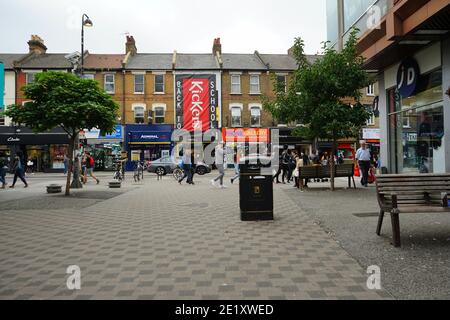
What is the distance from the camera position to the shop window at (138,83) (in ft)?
112

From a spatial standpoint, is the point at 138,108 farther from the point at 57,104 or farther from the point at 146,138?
the point at 57,104

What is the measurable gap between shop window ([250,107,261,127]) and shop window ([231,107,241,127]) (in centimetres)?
117

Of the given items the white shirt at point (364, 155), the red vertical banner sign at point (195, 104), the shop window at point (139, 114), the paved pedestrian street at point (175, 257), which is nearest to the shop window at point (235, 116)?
the red vertical banner sign at point (195, 104)

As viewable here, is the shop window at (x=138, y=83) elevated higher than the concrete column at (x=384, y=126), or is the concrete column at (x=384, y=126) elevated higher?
the shop window at (x=138, y=83)

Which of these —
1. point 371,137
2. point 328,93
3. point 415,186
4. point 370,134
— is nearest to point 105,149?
point 370,134

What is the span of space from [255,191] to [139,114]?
28398 millimetres

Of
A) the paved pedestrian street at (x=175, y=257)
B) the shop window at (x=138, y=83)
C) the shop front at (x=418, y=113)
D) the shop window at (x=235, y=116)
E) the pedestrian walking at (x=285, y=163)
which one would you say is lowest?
the paved pedestrian street at (x=175, y=257)

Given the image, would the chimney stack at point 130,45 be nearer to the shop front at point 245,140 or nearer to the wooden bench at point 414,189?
the shop front at point 245,140

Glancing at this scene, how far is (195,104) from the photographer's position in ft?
111

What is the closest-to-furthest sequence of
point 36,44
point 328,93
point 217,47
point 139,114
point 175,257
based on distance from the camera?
point 175,257
point 328,93
point 139,114
point 36,44
point 217,47

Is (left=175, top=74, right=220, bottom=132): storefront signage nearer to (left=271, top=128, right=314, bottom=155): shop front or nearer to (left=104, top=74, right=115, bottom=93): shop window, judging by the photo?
(left=104, top=74, right=115, bottom=93): shop window

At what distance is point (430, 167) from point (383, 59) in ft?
12.6

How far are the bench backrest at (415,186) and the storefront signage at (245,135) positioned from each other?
28.6 metres
